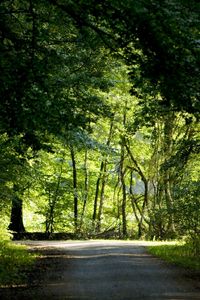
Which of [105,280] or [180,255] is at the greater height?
[180,255]

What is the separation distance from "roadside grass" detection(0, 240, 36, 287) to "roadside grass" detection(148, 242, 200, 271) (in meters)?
5.03

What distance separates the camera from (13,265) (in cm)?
1505

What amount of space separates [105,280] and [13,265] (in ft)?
12.5

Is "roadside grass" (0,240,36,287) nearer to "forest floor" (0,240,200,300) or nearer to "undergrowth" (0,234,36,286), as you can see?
"undergrowth" (0,234,36,286)

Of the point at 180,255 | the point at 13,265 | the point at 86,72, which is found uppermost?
the point at 86,72

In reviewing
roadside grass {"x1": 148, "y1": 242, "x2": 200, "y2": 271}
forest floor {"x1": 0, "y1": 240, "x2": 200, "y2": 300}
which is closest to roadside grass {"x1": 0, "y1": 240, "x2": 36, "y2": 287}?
forest floor {"x1": 0, "y1": 240, "x2": 200, "y2": 300}

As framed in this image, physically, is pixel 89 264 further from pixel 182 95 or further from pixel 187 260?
pixel 182 95

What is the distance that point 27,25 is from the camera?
1321 centimetres

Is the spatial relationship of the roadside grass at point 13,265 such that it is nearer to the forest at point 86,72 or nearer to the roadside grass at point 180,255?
the forest at point 86,72

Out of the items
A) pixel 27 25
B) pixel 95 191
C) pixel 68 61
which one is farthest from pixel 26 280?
pixel 95 191

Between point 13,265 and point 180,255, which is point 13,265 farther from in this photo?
point 180,255

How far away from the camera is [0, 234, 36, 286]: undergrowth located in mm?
12445

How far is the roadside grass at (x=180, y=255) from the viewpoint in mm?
16125

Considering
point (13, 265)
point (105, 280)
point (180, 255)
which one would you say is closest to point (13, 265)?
point (13, 265)
